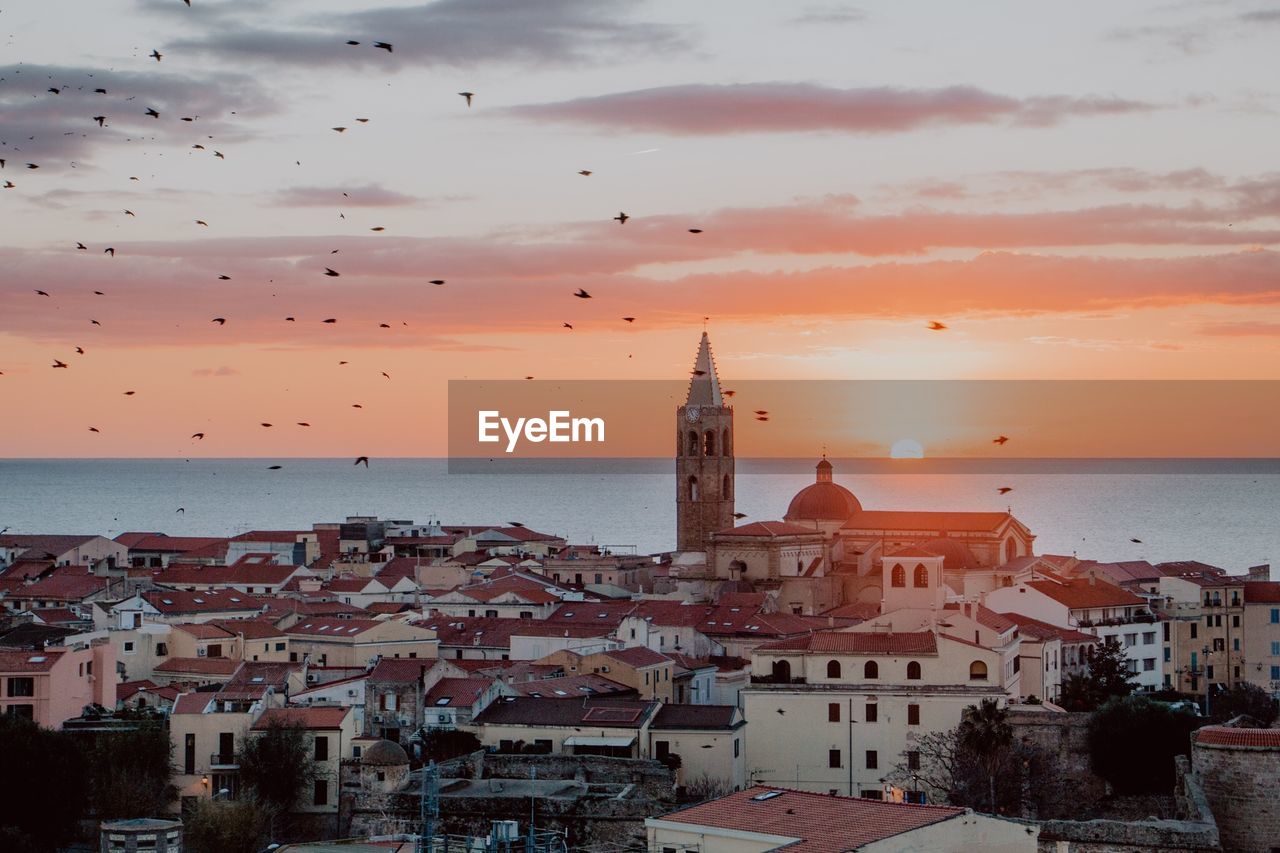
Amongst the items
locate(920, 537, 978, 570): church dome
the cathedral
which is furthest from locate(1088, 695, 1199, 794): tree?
locate(920, 537, 978, 570): church dome

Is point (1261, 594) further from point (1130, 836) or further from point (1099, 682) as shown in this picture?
point (1130, 836)

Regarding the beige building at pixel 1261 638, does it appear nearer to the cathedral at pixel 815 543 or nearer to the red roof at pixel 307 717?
the cathedral at pixel 815 543

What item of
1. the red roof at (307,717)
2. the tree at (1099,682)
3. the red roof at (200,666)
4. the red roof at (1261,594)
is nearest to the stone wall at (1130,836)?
the tree at (1099,682)

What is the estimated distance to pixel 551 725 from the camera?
39562 mm

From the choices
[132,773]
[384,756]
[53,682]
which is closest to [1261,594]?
[384,756]

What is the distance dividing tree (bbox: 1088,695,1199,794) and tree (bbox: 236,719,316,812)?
1510cm

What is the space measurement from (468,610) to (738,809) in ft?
117

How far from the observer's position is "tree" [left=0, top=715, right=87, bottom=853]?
110ft

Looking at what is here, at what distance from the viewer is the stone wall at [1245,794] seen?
99.3ft

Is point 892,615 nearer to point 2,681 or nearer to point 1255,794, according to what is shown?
point 1255,794

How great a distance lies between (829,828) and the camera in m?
24.9

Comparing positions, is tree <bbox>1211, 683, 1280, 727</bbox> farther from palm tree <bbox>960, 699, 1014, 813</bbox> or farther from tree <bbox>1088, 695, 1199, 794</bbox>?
palm tree <bbox>960, 699, 1014, 813</bbox>

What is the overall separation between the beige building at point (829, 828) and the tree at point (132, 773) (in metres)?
12.8

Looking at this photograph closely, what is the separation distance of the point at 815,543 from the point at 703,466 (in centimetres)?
977
